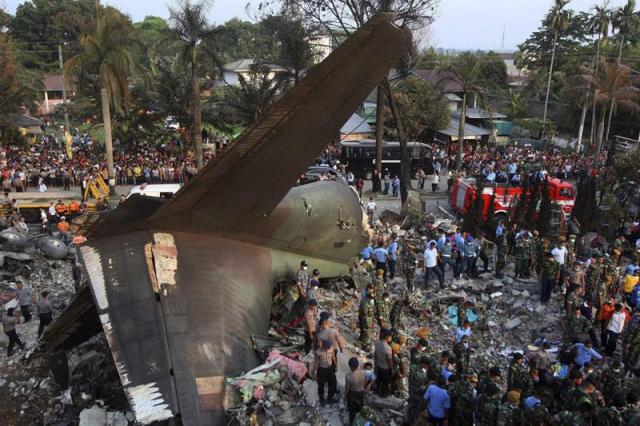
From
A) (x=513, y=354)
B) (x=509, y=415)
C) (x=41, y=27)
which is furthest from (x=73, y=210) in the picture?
(x=41, y=27)

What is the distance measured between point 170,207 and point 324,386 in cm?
437

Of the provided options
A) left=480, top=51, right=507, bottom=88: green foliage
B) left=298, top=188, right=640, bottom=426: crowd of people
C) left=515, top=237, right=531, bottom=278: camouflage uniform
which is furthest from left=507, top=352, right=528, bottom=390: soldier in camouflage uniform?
left=480, top=51, right=507, bottom=88: green foliage

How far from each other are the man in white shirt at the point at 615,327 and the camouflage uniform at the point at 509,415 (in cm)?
556

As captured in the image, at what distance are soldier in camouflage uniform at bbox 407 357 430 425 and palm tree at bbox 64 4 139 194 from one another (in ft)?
78.6

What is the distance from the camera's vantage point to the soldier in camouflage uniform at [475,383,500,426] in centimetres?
795

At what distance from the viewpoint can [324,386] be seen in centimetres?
952

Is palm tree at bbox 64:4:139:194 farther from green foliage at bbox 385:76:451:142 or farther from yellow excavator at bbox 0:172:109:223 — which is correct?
green foliage at bbox 385:76:451:142

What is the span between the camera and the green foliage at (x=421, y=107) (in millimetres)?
42750

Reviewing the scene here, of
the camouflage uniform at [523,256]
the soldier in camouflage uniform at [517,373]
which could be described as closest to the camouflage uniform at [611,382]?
the soldier in camouflage uniform at [517,373]

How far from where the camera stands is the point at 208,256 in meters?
10.0

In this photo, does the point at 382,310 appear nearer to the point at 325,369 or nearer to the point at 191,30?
the point at 325,369

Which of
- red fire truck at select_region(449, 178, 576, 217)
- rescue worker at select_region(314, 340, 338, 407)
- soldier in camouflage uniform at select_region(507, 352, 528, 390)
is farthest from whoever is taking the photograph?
red fire truck at select_region(449, 178, 576, 217)

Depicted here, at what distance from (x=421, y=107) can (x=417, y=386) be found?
37.1 meters

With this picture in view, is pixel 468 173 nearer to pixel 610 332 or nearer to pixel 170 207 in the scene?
pixel 610 332
